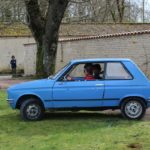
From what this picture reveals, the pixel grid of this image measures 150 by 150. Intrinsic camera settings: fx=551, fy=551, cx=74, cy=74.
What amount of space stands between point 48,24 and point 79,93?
9.84m

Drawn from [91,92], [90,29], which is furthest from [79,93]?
[90,29]

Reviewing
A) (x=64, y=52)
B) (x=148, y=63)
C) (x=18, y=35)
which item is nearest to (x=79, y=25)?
(x=18, y=35)

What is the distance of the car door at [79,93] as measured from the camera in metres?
13.1

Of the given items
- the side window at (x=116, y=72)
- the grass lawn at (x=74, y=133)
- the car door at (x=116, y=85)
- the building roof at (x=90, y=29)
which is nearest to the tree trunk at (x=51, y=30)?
the grass lawn at (x=74, y=133)

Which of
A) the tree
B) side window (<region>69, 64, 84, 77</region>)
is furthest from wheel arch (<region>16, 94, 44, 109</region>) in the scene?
the tree

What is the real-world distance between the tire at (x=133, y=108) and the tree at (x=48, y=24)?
30.8ft

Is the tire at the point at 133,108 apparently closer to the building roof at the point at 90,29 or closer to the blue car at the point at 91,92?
the blue car at the point at 91,92

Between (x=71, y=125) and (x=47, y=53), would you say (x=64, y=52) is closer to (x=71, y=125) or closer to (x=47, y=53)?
(x=47, y=53)

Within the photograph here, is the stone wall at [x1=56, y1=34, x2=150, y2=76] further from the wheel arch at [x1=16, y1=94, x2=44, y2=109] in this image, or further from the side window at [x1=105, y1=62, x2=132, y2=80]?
the wheel arch at [x1=16, y1=94, x2=44, y2=109]

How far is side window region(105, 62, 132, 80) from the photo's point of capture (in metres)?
13.3

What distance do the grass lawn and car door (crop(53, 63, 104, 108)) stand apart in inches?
17.2

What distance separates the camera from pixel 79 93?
13.1m

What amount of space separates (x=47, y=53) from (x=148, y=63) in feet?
16.4

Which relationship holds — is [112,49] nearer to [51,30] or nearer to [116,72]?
[51,30]
